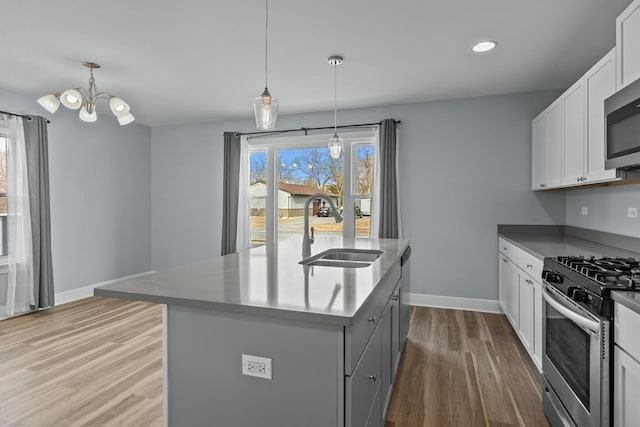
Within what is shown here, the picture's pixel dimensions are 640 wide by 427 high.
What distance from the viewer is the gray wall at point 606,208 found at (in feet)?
8.68

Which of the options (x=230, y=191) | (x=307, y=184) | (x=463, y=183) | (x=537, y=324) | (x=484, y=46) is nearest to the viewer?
(x=537, y=324)

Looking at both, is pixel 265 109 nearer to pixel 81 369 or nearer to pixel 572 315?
pixel 572 315

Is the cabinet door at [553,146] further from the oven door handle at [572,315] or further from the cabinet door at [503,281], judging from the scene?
the oven door handle at [572,315]

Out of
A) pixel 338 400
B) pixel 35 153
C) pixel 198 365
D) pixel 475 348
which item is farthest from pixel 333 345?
pixel 35 153

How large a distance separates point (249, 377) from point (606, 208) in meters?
3.29

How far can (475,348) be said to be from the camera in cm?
311

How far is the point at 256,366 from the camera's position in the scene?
130cm

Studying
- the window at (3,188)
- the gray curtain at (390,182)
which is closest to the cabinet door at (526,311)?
the gray curtain at (390,182)

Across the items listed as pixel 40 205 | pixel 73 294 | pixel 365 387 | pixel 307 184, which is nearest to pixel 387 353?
pixel 365 387

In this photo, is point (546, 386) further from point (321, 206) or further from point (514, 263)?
point (321, 206)

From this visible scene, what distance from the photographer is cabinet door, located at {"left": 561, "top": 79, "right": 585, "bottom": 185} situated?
2.62 meters

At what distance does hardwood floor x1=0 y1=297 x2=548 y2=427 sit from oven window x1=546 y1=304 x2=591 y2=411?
0.47m

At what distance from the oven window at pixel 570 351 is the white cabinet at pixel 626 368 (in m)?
0.15

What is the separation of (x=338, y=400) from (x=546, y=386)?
1.57m
